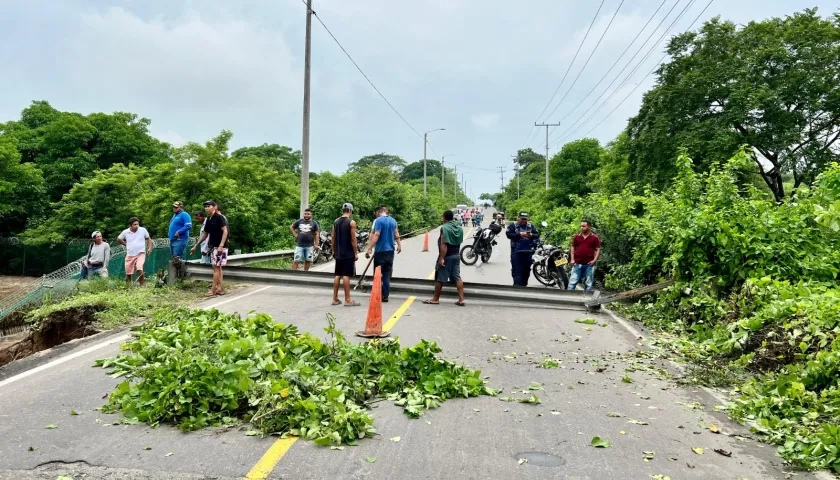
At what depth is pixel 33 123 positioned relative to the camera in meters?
43.5

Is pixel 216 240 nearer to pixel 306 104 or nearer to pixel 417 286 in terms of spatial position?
pixel 417 286

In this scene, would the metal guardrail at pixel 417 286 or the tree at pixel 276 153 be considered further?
the tree at pixel 276 153

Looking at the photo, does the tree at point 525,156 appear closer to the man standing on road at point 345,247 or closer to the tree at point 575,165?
the tree at point 575,165

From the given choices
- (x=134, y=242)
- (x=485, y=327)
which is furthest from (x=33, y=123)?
(x=485, y=327)

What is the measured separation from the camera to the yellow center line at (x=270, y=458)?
12.9 feet

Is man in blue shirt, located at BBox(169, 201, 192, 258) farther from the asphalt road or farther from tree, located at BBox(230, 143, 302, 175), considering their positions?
tree, located at BBox(230, 143, 302, 175)

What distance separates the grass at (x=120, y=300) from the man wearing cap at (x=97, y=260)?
0.50 m

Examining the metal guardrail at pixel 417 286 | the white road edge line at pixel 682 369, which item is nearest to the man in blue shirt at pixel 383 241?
the metal guardrail at pixel 417 286

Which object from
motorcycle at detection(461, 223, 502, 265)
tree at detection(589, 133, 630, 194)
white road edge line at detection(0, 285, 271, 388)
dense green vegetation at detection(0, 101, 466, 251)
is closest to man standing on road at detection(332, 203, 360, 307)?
white road edge line at detection(0, 285, 271, 388)

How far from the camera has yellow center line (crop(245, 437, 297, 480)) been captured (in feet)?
12.9

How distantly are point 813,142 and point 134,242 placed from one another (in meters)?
30.4

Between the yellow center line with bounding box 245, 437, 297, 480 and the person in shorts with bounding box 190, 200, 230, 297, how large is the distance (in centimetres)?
766

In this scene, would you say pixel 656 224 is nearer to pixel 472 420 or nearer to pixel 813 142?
pixel 472 420

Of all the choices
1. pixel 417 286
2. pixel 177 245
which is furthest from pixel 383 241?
pixel 177 245
